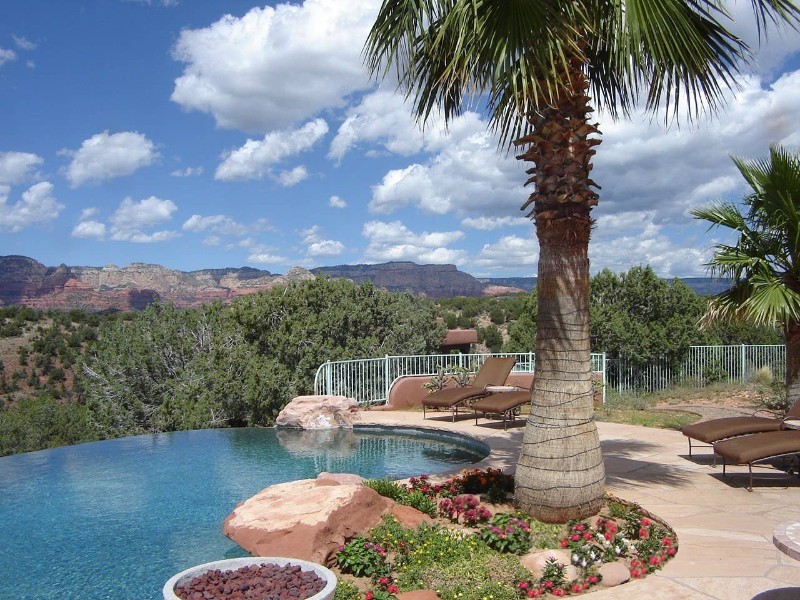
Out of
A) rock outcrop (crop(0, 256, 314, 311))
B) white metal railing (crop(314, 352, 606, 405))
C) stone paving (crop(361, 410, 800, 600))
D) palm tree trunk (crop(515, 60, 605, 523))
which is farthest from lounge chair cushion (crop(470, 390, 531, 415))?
rock outcrop (crop(0, 256, 314, 311))

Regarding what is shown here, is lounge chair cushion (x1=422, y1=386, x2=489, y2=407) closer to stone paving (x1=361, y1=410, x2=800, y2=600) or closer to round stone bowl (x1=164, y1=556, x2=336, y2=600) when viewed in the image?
stone paving (x1=361, y1=410, x2=800, y2=600)

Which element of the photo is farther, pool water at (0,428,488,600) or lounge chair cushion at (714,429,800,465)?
lounge chair cushion at (714,429,800,465)

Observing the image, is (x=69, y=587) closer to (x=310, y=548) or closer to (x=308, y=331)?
(x=310, y=548)

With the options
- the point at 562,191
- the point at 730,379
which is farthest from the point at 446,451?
the point at 730,379

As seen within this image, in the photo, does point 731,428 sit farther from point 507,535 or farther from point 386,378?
point 386,378

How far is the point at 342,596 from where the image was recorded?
4.42m

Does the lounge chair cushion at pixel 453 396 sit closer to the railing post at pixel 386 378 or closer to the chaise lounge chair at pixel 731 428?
the railing post at pixel 386 378

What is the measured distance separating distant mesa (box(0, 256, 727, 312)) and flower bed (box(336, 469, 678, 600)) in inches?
2033

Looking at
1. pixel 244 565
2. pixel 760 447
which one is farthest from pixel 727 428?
pixel 244 565

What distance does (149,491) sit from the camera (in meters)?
8.95

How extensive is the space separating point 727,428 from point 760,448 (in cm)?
107

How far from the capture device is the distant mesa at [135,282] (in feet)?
200

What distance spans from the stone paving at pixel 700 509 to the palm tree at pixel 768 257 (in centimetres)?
208

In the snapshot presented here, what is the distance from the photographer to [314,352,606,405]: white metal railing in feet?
50.6
